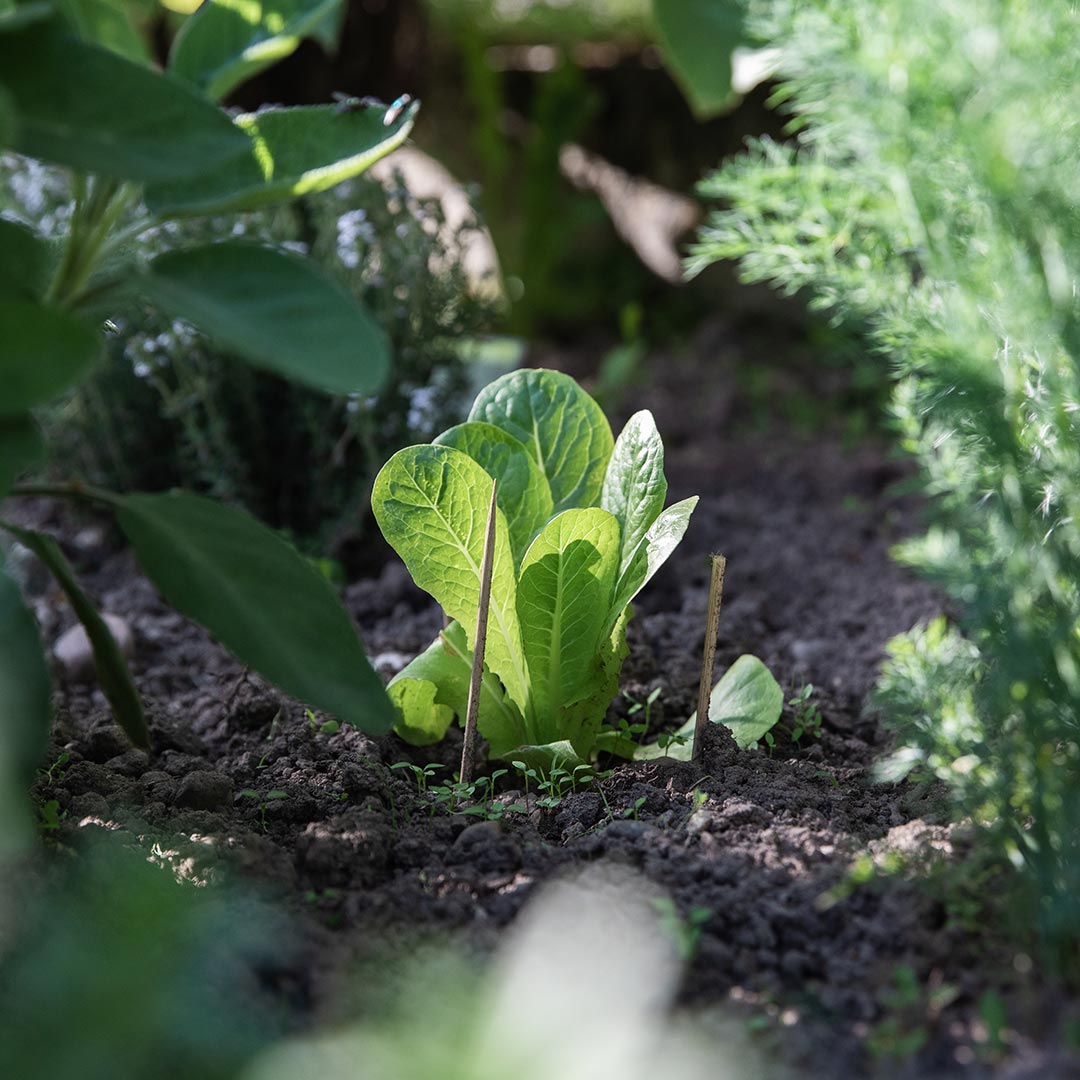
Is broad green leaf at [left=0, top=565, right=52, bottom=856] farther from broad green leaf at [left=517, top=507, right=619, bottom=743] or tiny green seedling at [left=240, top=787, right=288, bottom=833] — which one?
broad green leaf at [left=517, top=507, right=619, bottom=743]

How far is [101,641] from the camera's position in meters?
1.00

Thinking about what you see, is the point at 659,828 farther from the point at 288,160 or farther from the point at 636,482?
the point at 288,160

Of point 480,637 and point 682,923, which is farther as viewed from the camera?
point 480,637

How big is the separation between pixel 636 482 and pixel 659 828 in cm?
36

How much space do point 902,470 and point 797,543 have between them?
41cm

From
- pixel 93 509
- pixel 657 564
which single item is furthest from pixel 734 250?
pixel 93 509

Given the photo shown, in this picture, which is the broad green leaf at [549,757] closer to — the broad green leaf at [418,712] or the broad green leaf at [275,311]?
the broad green leaf at [418,712]

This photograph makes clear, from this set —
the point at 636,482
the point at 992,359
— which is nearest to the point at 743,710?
the point at 636,482

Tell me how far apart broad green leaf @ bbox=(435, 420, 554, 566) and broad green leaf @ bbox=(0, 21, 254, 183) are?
442 mm

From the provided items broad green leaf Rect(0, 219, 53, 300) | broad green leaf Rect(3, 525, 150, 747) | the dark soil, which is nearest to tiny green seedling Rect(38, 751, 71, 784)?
the dark soil

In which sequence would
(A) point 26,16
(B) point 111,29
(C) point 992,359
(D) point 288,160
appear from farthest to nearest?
(B) point 111,29, (D) point 288,160, (C) point 992,359, (A) point 26,16

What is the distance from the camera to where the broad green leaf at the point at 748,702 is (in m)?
1.21

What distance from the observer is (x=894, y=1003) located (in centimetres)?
78

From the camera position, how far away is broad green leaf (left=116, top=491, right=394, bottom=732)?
2.94 feet
